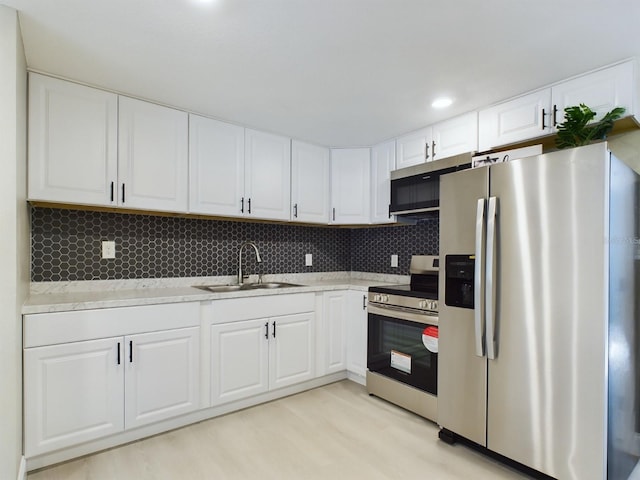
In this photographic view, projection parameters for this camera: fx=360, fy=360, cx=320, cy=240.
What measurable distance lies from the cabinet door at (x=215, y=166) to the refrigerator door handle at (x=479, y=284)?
1.85m

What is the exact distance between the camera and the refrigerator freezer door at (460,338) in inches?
81.9

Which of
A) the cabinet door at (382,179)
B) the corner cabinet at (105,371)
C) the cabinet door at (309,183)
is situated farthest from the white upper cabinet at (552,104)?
the corner cabinet at (105,371)

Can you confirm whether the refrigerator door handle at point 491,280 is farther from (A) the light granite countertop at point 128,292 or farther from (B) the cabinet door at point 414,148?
(A) the light granite countertop at point 128,292

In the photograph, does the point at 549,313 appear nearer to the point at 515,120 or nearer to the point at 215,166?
the point at 515,120

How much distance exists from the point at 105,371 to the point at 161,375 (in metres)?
0.33

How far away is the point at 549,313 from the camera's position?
1.79 m

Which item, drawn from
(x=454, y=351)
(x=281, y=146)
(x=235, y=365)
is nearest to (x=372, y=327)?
(x=454, y=351)

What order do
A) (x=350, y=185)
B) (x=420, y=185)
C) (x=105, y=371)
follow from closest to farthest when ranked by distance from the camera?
(x=105, y=371), (x=420, y=185), (x=350, y=185)

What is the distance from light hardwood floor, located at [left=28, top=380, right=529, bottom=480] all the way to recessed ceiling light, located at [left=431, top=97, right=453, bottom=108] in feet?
7.44

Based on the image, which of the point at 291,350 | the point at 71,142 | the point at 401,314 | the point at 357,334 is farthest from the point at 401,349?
the point at 71,142

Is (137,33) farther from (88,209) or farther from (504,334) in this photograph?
(504,334)

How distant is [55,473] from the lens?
195cm

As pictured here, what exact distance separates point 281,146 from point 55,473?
2725mm

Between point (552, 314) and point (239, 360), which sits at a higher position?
point (552, 314)
